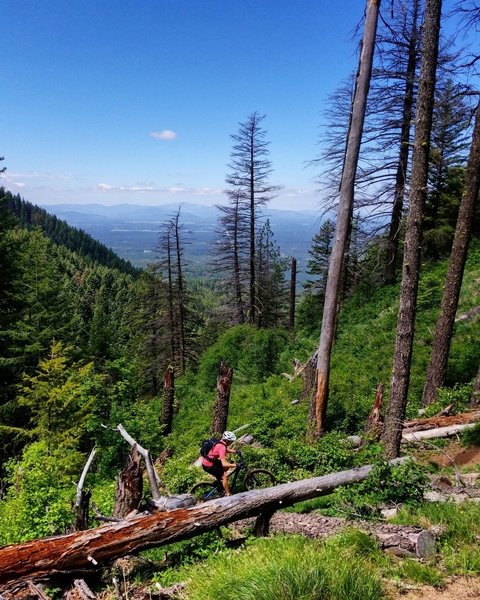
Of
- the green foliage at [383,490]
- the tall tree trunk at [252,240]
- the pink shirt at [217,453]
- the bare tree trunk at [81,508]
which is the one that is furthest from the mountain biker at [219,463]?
the tall tree trunk at [252,240]

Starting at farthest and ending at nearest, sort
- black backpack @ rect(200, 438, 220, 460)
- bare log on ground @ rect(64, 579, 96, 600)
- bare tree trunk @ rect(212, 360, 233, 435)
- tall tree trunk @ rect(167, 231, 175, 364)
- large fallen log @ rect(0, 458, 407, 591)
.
→ 1. tall tree trunk @ rect(167, 231, 175, 364)
2. bare tree trunk @ rect(212, 360, 233, 435)
3. black backpack @ rect(200, 438, 220, 460)
4. large fallen log @ rect(0, 458, 407, 591)
5. bare log on ground @ rect(64, 579, 96, 600)

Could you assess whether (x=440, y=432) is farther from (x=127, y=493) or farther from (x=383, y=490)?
(x=127, y=493)

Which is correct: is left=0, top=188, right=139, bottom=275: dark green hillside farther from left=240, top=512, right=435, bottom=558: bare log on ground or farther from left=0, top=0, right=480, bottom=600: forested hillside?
left=240, top=512, right=435, bottom=558: bare log on ground

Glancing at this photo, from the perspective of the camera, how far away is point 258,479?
323 inches

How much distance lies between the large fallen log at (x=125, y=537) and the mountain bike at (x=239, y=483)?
5.38 ft

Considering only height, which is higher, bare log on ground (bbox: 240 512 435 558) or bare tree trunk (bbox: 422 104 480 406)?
bare tree trunk (bbox: 422 104 480 406)

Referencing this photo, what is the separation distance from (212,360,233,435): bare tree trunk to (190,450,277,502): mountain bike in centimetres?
506

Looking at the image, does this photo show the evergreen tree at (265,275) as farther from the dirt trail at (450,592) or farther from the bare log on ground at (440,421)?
the dirt trail at (450,592)

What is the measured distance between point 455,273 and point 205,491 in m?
7.96

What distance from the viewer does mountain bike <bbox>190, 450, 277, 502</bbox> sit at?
Answer: 25.5 ft

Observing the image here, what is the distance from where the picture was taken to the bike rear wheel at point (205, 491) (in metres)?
7.64

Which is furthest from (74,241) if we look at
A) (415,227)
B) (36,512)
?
(415,227)

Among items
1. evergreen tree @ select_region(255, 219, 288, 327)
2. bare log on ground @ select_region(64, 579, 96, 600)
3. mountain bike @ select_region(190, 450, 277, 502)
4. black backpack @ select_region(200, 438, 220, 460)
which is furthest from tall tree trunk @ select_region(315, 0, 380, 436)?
evergreen tree @ select_region(255, 219, 288, 327)

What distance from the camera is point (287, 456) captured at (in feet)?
30.0
